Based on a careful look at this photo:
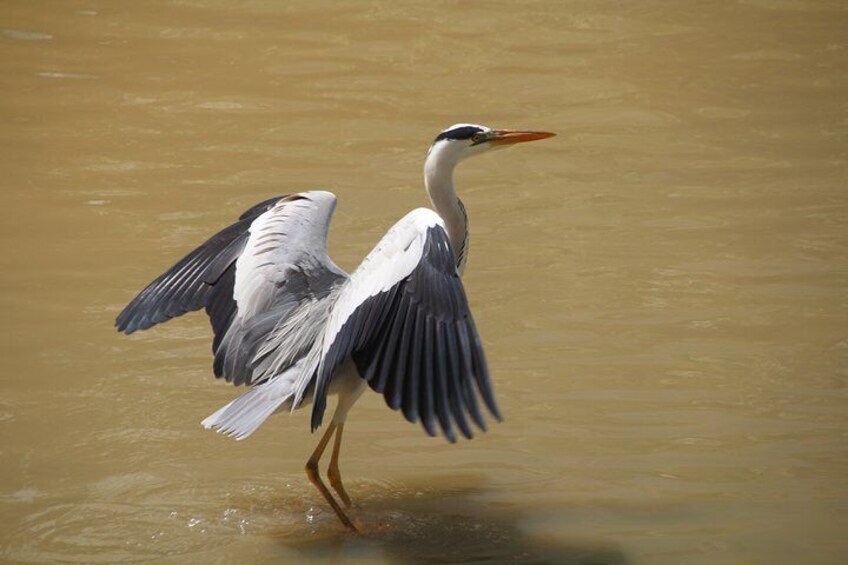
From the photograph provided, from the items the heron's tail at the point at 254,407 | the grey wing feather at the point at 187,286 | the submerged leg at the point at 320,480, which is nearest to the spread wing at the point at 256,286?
the grey wing feather at the point at 187,286

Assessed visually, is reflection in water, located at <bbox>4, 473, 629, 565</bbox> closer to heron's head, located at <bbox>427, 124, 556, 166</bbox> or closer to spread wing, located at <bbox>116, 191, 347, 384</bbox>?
spread wing, located at <bbox>116, 191, 347, 384</bbox>

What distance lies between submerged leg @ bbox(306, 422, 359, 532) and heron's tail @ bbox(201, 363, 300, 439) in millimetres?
315

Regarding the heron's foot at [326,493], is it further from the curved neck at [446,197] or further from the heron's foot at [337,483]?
the curved neck at [446,197]

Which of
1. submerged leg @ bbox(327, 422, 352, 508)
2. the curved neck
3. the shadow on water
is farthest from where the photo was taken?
the curved neck

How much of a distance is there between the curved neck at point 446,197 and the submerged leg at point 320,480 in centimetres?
99

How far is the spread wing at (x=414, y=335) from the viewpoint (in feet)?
14.7

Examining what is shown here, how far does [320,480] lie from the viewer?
17.5ft

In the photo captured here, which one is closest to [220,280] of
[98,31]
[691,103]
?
[691,103]

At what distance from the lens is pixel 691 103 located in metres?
9.54

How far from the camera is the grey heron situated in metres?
4.55

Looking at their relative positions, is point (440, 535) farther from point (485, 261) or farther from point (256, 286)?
point (485, 261)

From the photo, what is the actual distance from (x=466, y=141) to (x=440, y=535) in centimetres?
174

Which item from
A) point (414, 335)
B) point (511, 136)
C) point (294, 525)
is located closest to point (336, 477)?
point (294, 525)

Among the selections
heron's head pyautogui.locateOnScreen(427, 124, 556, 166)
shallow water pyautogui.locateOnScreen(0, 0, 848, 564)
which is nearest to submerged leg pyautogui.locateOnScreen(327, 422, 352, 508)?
shallow water pyautogui.locateOnScreen(0, 0, 848, 564)
